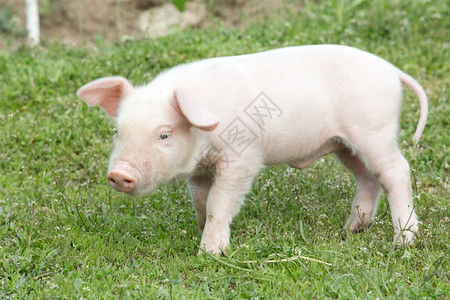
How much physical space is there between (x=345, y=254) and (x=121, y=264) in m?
1.31

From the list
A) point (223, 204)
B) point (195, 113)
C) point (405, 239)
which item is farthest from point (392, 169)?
point (195, 113)

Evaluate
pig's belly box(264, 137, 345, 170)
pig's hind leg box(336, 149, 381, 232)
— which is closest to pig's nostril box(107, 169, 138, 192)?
pig's belly box(264, 137, 345, 170)

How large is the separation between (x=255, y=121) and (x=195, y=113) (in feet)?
1.80

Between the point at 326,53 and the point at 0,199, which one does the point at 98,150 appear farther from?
the point at 326,53

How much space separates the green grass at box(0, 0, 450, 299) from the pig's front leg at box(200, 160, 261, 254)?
11cm

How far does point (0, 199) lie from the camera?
5.07m

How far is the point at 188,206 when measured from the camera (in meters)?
5.14

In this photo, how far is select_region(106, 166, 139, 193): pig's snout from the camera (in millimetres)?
3701

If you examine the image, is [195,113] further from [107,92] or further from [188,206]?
[188,206]

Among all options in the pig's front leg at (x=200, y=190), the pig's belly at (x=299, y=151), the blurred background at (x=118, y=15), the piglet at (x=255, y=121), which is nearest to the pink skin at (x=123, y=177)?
the piglet at (x=255, y=121)

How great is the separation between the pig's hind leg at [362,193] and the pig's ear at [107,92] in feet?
5.31

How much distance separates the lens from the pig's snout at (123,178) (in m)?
3.70

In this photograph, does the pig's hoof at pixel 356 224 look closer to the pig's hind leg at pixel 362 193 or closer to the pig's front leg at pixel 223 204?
the pig's hind leg at pixel 362 193

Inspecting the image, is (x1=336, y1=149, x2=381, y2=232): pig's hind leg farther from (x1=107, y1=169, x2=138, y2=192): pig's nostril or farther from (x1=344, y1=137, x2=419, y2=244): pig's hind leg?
(x1=107, y1=169, x2=138, y2=192): pig's nostril
